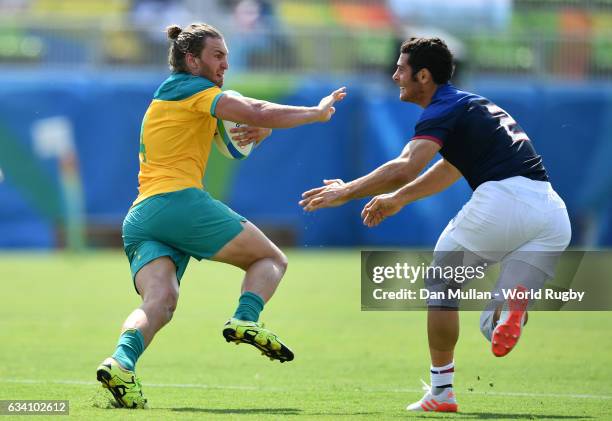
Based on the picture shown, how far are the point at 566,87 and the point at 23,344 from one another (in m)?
15.6

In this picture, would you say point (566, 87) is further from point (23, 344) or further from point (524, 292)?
point (524, 292)

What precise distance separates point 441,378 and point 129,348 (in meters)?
1.95

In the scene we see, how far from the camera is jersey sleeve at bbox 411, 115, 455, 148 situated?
Answer: 760 cm

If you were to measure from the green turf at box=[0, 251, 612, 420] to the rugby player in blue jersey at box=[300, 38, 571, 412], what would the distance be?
22.9 inches

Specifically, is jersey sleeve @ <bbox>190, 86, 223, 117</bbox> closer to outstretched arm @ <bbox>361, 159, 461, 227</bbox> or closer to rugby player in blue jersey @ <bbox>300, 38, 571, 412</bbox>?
rugby player in blue jersey @ <bbox>300, 38, 571, 412</bbox>

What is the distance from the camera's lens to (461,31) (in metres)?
25.4

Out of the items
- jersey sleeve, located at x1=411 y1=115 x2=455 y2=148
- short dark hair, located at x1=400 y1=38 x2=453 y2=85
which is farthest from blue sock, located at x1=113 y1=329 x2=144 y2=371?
short dark hair, located at x1=400 y1=38 x2=453 y2=85

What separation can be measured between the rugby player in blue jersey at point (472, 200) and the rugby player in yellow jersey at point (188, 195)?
53cm

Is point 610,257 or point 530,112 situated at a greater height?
point 610,257

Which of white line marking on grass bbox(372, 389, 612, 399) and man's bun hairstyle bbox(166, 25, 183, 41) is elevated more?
man's bun hairstyle bbox(166, 25, 183, 41)

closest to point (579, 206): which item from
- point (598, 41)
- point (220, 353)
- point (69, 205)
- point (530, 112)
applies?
point (530, 112)

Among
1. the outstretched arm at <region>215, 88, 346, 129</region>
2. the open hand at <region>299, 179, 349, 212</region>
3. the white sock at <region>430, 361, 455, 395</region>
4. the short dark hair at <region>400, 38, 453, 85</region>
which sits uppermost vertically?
the short dark hair at <region>400, 38, 453, 85</region>

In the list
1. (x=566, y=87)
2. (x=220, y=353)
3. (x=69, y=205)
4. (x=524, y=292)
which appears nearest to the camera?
(x=524, y=292)

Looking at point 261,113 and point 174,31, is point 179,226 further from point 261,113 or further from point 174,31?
point 174,31
